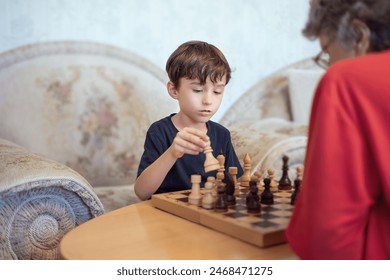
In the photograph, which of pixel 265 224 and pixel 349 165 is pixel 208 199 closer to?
pixel 265 224

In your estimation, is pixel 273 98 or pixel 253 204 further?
pixel 273 98

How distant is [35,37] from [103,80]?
37 cm

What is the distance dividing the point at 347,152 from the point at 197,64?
78 centimetres

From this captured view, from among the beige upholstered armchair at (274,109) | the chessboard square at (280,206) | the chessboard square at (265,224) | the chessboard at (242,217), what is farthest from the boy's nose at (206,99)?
the beige upholstered armchair at (274,109)

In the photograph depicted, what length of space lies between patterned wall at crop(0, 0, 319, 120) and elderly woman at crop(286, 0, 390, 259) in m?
1.72

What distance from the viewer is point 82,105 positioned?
2121 millimetres

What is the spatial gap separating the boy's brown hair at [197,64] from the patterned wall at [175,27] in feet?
3.03

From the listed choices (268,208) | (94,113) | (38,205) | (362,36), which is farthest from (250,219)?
(94,113)

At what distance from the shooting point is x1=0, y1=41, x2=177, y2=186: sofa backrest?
6.64 ft

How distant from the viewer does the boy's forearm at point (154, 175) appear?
1.20 m

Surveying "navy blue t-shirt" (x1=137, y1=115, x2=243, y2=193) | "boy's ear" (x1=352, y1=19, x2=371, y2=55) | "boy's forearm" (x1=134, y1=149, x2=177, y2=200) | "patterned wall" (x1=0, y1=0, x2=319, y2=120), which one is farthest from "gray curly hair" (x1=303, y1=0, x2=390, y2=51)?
"patterned wall" (x1=0, y1=0, x2=319, y2=120)
